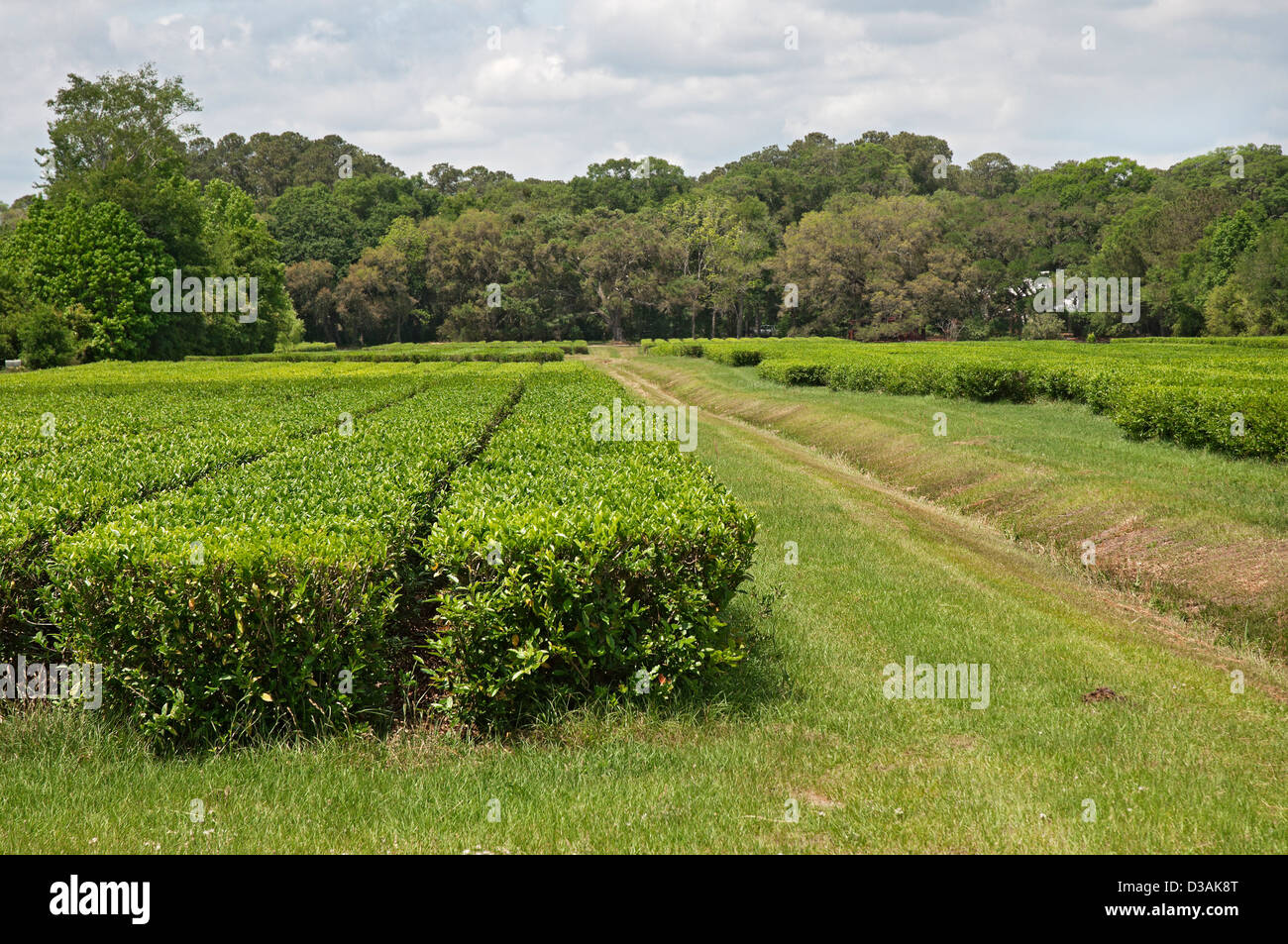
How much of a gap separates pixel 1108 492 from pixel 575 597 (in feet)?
32.8

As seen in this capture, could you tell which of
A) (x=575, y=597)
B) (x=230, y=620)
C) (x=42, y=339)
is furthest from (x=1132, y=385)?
(x=42, y=339)

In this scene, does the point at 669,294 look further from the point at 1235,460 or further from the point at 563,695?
the point at 563,695

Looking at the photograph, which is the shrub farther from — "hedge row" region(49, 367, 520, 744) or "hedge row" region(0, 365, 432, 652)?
"hedge row" region(49, 367, 520, 744)

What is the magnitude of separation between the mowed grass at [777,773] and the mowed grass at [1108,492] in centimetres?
214

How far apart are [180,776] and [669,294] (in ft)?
249

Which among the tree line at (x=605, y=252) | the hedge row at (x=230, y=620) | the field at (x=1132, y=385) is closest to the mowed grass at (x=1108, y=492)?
the field at (x=1132, y=385)

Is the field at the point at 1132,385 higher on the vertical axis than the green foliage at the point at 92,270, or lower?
lower

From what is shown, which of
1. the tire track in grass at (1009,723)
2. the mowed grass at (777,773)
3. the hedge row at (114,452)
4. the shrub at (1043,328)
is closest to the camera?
the mowed grass at (777,773)

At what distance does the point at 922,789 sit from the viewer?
4910 millimetres

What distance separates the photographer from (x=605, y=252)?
3083 inches

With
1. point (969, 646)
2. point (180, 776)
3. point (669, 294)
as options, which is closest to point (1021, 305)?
point (669, 294)

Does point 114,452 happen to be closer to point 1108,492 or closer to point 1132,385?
point 1108,492

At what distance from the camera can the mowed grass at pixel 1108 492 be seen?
9641 mm

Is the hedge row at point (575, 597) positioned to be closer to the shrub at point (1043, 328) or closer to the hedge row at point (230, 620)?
the hedge row at point (230, 620)
